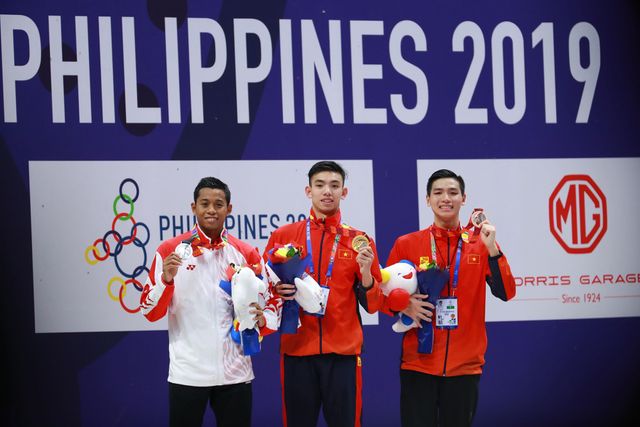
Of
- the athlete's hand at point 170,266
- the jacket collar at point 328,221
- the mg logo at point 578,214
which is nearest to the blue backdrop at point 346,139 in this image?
the mg logo at point 578,214

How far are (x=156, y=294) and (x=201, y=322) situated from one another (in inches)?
10.2

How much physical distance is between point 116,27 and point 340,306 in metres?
2.75

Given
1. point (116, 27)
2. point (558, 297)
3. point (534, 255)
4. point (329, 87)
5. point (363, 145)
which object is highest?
point (116, 27)

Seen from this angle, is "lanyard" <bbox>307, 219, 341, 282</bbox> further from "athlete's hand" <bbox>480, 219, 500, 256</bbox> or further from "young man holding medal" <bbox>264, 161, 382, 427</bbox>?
"athlete's hand" <bbox>480, 219, 500, 256</bbox>

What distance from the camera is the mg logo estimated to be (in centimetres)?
538

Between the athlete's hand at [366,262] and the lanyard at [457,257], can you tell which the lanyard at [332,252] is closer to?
the athlete's hand at [366,262]

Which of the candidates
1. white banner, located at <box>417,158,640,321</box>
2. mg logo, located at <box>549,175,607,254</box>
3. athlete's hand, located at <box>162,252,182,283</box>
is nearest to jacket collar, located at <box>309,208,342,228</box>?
athlete's hand, located at <box>162,252,182,283</box>

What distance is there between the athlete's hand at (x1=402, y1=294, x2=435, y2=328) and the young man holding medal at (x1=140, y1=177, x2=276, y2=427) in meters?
0.73

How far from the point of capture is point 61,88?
4.87m

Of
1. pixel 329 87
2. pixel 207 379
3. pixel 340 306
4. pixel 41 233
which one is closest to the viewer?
pixel 207 379

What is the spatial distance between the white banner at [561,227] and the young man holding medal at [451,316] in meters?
1.53

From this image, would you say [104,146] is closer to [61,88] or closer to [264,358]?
[61,88]

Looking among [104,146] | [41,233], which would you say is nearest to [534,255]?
[104,146]

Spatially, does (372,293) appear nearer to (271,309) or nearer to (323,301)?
(323,301)
